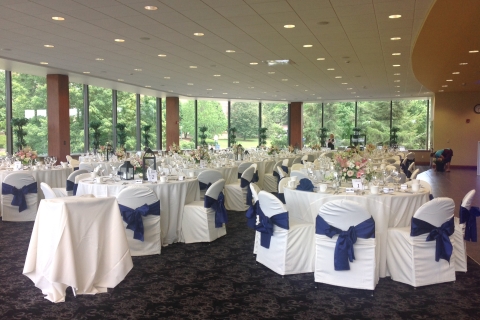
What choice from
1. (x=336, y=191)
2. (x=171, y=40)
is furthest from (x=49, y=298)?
(x=171, y=40)

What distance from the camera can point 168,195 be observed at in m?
6.29

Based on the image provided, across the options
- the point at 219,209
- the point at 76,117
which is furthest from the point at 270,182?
the point at 76,117

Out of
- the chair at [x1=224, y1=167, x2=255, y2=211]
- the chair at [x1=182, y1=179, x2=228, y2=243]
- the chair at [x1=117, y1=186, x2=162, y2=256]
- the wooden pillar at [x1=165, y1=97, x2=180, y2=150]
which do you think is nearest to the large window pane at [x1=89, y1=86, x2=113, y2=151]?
the wooden pillar at [x1=165, y1=97, x2=180, y2=150]

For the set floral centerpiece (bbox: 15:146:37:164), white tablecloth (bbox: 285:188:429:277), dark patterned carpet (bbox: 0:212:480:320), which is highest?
floral centerpiece (bbox: 15:146:37:164)

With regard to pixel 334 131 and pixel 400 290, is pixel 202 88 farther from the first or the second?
pixel 400 290

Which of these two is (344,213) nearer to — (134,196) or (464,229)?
(464,229)

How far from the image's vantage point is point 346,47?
9.62m

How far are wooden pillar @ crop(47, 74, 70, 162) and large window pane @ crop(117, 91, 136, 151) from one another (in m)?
5.25

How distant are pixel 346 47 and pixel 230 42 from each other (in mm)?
2480

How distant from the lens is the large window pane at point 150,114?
2177cm

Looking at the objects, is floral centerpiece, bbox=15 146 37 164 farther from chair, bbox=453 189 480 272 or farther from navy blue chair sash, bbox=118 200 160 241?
chair, bbox=453 189 480 272

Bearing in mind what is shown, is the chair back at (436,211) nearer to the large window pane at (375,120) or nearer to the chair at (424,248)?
the chair at (424,248)

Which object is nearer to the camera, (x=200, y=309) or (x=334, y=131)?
(x=200, y=309)

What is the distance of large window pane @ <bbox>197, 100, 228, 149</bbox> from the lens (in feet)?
83.1
